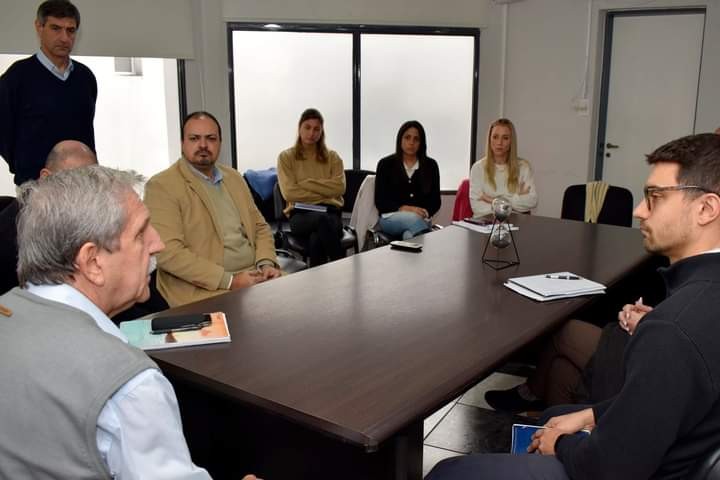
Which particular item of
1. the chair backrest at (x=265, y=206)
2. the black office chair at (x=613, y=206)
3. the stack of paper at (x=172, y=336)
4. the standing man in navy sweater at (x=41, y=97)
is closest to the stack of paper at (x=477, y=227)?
the black office chair at (x=613, y=206)

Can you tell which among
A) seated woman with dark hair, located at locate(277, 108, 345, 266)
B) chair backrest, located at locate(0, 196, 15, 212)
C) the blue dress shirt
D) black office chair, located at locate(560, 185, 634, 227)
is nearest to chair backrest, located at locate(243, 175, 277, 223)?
seated woman with dark hair, located at locate(277, 108, 345, 266)

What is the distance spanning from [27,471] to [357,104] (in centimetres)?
545

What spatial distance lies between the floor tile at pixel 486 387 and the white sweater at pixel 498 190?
143 cm

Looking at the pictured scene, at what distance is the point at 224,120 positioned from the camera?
227 inches

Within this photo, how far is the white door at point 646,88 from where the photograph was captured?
18.2ft

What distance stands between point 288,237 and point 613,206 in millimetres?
2181

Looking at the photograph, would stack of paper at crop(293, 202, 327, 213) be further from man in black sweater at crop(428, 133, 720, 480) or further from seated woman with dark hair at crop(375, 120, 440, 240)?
man in black sweater at crop(428, 133, 720, 480)

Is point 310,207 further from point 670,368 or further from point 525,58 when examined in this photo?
point 670,368

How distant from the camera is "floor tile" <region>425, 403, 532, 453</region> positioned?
9.11ft

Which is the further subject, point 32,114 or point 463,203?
point 463,203

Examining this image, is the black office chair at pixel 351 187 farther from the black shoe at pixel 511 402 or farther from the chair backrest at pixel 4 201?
Answer: the chair backrest at pixel 4 201

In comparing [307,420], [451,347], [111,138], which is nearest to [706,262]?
[451,347]

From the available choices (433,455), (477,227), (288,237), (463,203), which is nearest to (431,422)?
(433,455)

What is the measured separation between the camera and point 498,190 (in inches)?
181
